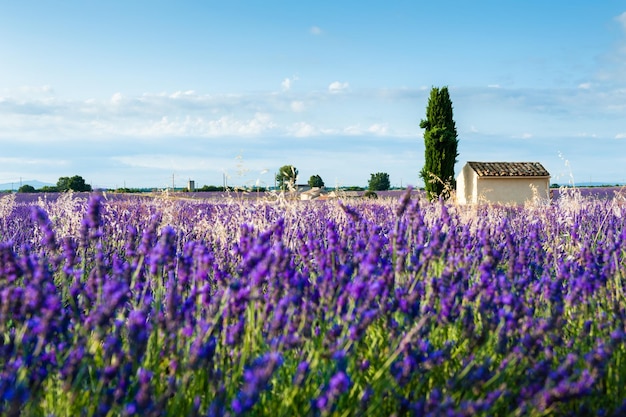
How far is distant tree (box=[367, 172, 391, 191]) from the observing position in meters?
45.3

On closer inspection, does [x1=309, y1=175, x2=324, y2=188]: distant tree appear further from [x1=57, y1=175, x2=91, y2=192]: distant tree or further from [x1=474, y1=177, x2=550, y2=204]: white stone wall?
[x1=474, y1=177, x2=550, y2=204]: white stone wall

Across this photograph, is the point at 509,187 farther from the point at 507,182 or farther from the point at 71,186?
the point at 71,186

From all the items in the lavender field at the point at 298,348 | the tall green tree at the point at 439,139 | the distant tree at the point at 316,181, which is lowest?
the lavender field at the point at 298,348

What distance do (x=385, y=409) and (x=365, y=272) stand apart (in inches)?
20.3

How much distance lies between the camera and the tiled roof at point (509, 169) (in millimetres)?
21781

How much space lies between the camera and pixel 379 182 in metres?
45.4

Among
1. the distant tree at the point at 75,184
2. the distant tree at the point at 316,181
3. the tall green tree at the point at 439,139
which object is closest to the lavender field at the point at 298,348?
the tall green tree at the point at 439,139

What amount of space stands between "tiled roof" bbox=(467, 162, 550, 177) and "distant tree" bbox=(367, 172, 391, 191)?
22.0 m

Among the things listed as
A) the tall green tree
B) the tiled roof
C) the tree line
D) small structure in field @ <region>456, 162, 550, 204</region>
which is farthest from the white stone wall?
the tree line

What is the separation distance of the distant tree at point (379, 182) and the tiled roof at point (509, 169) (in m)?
22.0

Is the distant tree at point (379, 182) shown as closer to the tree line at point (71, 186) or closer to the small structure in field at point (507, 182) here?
the tree line at point (71, 186)

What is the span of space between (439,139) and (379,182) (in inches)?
966

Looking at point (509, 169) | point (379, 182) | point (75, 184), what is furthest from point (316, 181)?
point (509, 169)

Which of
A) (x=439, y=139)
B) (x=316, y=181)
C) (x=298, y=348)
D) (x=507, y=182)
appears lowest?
(x=298, y=348)
